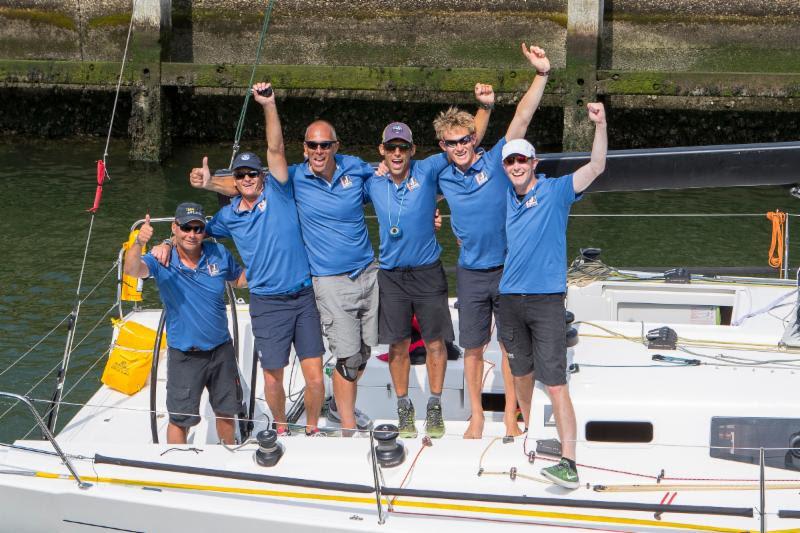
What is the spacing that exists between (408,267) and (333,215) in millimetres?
466

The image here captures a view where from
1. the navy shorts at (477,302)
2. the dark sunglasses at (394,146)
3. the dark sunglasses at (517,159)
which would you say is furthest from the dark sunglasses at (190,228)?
the dark sunglasses at (517,159)

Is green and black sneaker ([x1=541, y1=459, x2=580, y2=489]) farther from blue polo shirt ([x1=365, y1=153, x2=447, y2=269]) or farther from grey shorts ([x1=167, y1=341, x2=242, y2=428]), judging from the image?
grey shorts ([x1=167, y1=341, x2=242, y2=428])

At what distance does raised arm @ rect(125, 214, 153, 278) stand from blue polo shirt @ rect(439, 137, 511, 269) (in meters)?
1.45

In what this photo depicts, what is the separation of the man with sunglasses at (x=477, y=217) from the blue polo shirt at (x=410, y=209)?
9 cm

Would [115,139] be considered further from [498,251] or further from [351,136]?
[498,251]

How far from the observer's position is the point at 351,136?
16094 millimetres

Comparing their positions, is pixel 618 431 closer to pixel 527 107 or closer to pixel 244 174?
pixel 527 107

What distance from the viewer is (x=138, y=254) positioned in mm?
5051

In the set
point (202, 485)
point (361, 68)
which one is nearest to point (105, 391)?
point (202, 485)

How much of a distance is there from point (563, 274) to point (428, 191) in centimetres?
84

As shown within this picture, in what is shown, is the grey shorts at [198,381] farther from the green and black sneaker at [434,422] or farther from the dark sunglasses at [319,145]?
the dark sunglasses at [319,145]

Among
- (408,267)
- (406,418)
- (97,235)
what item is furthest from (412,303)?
(97,235)

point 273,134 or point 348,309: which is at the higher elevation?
point 273,134

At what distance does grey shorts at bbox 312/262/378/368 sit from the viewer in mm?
5406
